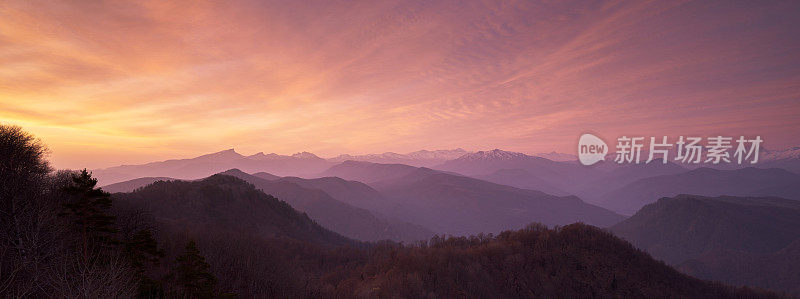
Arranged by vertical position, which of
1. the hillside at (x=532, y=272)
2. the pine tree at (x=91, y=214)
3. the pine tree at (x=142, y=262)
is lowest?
the hillside at (x=532, y=272)

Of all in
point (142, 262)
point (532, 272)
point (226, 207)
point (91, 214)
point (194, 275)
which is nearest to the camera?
point (194, 275)

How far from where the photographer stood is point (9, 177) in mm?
26812

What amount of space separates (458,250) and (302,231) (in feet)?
262

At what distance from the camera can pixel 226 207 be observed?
110250mm

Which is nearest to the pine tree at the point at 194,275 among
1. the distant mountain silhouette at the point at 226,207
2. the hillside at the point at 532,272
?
the hillside at the point at 532,272

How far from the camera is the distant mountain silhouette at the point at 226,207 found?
93.6m

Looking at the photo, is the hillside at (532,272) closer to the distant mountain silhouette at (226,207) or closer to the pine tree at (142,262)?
the pine tree at (142,262)

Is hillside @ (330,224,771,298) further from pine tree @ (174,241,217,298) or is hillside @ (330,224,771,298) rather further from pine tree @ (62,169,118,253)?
pine tree @ (62,169,118,253)

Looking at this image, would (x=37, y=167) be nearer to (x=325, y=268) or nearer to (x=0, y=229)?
(x=0, y=229)

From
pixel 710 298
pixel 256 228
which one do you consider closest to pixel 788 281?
pixel 710 298

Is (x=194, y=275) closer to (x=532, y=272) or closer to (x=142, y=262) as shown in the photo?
(x=142, y=262)

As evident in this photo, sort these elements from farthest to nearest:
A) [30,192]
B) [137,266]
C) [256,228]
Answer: [256,228] < [30,192] < [137,266]

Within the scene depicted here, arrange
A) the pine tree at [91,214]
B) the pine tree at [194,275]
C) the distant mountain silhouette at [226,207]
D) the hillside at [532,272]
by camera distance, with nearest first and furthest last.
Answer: the pine tree at [194,275], the pine tree at [91,214], the hillside at [532,272], the distant mountain silhouette at [226,207]

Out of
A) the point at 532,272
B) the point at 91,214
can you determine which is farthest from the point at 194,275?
the point at 532,272
